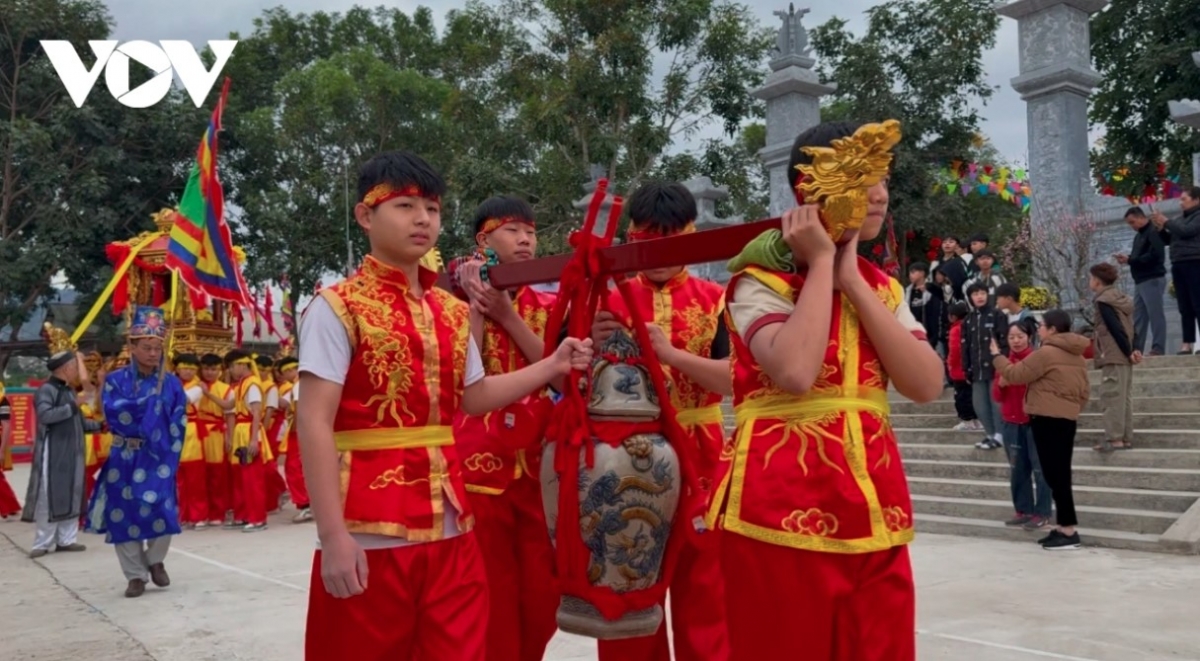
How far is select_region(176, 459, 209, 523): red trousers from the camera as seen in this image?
10.7 metres

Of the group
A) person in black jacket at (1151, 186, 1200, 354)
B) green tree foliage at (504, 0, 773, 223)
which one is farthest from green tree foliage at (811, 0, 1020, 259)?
person in black jacket at (1151, 186, 1200, 354)

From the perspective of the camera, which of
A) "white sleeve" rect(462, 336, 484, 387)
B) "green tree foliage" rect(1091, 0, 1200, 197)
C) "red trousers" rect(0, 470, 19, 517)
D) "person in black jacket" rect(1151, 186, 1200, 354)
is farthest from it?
"green tree foliage" rect(1091, 0, 1200, 197)

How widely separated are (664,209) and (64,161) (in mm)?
24538

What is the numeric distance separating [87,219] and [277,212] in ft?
14.1

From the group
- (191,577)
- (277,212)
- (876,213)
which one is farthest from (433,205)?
(277,212)

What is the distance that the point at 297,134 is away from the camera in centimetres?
2442

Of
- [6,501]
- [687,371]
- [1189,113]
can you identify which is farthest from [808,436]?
[6,501]

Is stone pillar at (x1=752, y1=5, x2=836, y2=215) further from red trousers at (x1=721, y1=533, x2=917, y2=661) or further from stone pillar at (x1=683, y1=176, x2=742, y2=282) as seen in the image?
red trousers at (x1=721, y1=533, x2=917, y2=661)

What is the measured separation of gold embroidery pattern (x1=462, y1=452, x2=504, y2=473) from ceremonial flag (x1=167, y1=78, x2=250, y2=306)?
1007cm

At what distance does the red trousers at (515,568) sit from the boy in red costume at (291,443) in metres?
7.13

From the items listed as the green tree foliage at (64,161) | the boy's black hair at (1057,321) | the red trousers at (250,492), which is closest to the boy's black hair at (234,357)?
the red trousers at (250,492)

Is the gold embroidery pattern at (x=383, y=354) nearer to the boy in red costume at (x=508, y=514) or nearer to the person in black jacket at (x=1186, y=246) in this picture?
the boy in red costume at (x=508, y=514)

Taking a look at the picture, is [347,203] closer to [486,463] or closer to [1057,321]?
[1057,321]

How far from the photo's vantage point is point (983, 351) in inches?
324
